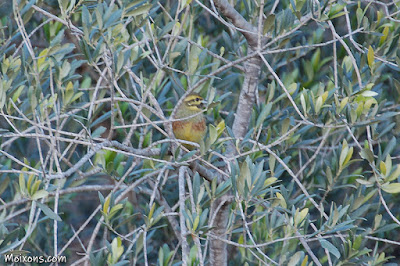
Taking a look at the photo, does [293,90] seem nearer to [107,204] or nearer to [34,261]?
[107,204]

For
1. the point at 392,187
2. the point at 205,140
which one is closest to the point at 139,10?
the point at 205,140

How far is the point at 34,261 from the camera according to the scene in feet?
13.1

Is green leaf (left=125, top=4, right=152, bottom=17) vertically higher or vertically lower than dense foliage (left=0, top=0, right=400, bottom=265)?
higher

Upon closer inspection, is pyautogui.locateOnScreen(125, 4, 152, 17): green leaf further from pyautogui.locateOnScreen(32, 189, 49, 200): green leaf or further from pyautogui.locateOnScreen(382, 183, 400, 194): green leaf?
pyautogui.locateOnScreen(382, 183, 400, 194): green leaf

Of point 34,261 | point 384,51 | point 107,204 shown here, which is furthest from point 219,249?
point 384,51

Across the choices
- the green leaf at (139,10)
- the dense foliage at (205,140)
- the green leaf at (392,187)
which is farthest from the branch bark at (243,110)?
the green leaf at (392,187)

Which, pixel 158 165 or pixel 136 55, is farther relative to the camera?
pixel 158 165

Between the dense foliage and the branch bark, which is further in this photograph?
the branch bark

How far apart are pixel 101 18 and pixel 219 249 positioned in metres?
1.78

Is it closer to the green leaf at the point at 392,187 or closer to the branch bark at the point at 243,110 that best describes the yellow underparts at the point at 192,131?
the branch bark at the point at 243,110

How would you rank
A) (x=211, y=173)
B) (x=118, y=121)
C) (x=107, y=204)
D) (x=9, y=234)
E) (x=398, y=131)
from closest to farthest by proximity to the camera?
(x=9, y=234), (x=107, y=204), (x=211, y=173), (x=398, y=131), (x=118, y=121)

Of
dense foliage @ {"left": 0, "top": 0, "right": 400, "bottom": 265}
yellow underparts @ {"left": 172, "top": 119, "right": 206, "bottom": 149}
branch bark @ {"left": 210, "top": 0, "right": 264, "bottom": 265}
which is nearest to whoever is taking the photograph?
dense foliage @ {"left": 0, "top": 0, "right": 400, "bottom": 265}

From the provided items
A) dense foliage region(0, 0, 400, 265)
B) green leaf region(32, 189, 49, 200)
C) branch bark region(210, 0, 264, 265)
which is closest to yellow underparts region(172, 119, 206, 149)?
dense foliage region(0, 0, 400, 265)

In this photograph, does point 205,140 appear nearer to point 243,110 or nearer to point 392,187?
point 243,110
